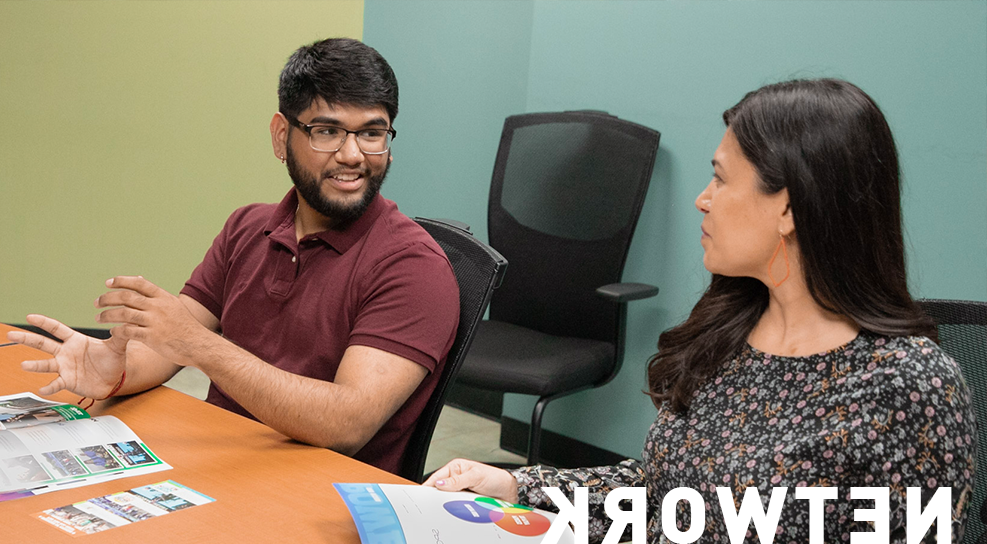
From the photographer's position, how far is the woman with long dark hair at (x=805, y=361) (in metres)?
1.06

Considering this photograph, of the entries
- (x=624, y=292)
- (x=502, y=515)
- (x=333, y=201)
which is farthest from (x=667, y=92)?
(x=502, y=515)

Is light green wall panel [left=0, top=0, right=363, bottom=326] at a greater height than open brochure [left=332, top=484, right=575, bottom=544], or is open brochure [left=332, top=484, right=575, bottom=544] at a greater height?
light green wall panel [left=0, top=0, right=363, bottom=326]

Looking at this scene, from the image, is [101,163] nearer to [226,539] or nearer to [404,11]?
[404,11]

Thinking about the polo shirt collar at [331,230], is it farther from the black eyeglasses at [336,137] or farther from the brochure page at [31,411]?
the brochure page at [31,411]

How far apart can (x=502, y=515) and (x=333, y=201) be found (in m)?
0.74

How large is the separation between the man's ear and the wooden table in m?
0.53

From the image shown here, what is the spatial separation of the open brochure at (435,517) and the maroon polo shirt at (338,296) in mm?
269

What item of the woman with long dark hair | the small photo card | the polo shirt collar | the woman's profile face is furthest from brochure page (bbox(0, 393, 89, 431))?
the woman's profile face

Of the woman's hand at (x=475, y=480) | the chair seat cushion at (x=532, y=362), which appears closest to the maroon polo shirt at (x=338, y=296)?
the woman's hand at (x=475, y=480)

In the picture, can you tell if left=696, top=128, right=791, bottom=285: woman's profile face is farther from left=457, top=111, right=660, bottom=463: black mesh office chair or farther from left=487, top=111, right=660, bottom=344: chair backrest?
left=487, top=111, right=660, bottom=344: chair backrest

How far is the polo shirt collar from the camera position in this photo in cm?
162

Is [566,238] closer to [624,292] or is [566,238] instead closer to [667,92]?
[624,292]

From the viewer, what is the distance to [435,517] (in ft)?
3.50

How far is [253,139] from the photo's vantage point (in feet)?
12.2
